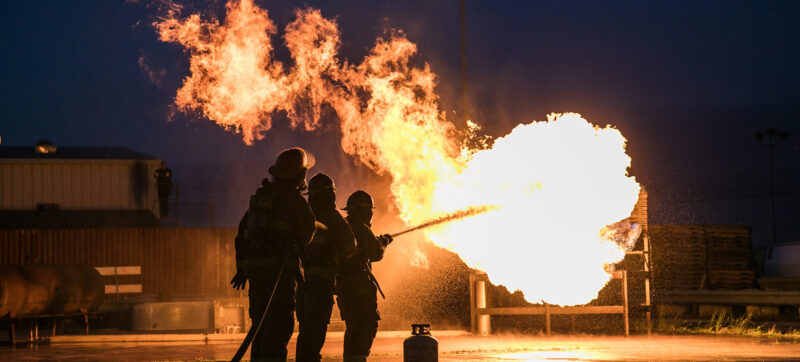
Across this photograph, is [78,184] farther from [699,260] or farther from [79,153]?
[699,260]

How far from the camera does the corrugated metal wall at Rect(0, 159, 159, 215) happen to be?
130 ft

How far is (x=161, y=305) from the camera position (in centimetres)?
2431

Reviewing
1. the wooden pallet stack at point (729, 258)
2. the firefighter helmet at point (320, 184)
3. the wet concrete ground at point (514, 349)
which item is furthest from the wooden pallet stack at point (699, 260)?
the firefighter helmet at point (320, 184)

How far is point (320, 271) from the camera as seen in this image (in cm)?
1077

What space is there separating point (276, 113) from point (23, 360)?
28.3ft

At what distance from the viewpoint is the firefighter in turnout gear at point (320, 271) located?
10.4 m

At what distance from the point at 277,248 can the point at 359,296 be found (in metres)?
2.11

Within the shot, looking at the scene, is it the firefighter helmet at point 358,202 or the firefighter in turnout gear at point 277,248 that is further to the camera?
the firefighter helmet at point 358,202

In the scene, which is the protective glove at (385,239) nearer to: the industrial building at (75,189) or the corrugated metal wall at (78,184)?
the industrial building at (75,189)

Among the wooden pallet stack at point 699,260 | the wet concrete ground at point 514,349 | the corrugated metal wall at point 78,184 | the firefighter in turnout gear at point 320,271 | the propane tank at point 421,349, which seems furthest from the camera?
the corrugated metal wall at point 78,184

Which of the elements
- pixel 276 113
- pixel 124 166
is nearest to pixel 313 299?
pixel 276 113

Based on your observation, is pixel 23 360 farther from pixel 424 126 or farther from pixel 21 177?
pixel 21 177

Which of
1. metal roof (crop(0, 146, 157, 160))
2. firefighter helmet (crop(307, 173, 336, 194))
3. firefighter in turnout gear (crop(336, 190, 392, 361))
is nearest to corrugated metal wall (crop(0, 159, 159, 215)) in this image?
metal roof (crop(0, 146, 157, 160))

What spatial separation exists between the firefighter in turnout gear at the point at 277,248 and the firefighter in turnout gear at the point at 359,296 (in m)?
1.82
